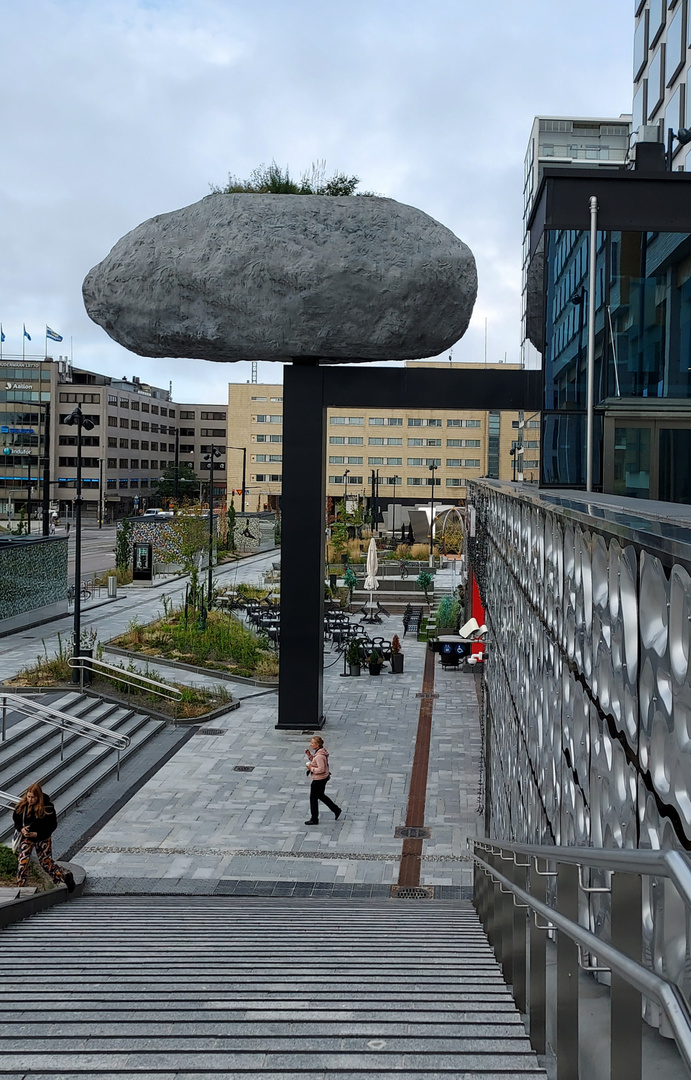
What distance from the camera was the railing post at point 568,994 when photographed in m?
2.90

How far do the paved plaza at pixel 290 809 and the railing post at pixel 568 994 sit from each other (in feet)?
30.0

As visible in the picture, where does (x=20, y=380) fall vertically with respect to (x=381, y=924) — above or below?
above

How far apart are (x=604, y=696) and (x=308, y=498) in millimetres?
15067

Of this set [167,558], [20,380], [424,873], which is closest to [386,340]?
[424,873]

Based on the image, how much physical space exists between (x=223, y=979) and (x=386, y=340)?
13949 millimetres

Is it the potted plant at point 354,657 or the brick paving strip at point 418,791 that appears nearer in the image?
the brick paving strip at point 418,791

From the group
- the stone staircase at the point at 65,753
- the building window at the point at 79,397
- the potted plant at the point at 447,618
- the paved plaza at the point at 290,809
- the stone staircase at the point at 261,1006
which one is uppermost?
the building window at the point at 79,397

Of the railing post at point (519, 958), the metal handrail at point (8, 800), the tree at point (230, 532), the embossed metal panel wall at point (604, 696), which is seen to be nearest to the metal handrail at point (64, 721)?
the metal handrail at point (8, 800)

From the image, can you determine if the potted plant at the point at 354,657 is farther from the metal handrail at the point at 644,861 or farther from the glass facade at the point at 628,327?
the metal handrail at the point at 644,861

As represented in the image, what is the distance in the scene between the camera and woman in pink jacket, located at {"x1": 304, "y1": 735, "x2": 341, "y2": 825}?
14.0 metres

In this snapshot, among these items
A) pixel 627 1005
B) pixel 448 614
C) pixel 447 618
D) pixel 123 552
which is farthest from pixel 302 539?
pixel 123 552

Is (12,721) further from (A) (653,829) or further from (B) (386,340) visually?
(A) (653,829)

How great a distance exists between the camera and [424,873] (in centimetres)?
1250

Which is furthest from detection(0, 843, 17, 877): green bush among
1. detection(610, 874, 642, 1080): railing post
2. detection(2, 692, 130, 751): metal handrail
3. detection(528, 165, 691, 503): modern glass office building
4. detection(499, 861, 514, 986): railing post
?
detection(610, 874, 642, 1080): railing post
